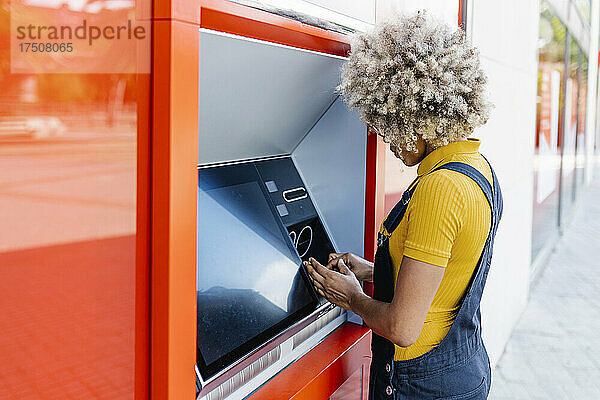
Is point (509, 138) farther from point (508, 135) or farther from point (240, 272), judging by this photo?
point (240, 272)

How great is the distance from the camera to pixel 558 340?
4793 millimetres

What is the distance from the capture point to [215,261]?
1.57 meters

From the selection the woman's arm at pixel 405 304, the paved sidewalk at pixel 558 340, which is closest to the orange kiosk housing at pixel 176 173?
the woman's arm at pixel 405 304

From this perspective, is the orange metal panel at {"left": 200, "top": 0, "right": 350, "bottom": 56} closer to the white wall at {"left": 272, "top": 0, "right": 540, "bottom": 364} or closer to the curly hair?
the curly hair

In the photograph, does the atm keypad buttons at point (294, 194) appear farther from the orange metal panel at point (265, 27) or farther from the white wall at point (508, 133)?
the white wall at point (508, 133)

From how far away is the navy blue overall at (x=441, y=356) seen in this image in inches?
63.9

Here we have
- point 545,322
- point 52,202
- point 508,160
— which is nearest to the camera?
point 52,202

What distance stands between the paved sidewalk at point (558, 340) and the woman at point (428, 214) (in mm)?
2421

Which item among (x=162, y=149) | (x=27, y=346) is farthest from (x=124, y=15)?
(x=27, y=346)

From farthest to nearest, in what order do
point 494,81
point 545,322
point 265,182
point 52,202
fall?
1. point 545,322
2. point 494,81
3. point 265,182
4. point 52,202

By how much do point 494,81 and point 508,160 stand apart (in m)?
0.73

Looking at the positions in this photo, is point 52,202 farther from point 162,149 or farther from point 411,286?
point 411,286

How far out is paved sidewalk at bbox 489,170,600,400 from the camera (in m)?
3.98

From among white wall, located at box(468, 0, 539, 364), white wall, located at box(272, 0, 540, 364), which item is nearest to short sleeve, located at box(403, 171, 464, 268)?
white wall, located at box(272, 0, 540, 364)
